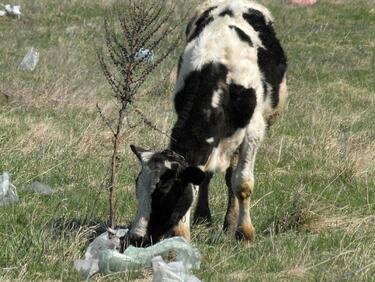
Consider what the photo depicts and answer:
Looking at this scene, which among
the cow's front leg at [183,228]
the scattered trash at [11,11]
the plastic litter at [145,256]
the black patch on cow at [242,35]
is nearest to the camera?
the plastic litter at [145,256]

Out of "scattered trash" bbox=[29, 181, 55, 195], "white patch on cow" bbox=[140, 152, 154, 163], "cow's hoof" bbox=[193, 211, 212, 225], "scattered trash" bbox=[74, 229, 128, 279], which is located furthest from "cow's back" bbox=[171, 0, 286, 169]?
"scattered trash" bbox=[29, 181, 55, 195]

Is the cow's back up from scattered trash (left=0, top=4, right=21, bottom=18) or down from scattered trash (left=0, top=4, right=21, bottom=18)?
up

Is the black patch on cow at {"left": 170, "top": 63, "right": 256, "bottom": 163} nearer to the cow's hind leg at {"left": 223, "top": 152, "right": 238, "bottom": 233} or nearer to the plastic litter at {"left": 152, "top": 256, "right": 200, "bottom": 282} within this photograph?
the cow's hind leg at {"left": 223, "top": 152, "right": 238, "bottom": 233}

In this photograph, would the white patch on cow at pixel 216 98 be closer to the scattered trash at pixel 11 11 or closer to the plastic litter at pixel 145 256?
the plastic litter at pixel 145 256

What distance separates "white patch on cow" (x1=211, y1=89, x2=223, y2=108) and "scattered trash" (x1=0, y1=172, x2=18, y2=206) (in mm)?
2081

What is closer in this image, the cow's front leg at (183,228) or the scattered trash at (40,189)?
the cow's front leg at (183,228)

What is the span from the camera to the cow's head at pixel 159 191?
661 centimetres

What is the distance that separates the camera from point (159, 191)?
21.9ft

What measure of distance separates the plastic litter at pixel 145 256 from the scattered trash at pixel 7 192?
1951mm

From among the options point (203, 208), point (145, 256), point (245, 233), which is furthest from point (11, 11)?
point (145, 256)

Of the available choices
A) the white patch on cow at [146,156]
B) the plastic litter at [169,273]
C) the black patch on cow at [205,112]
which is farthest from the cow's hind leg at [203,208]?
the plastic litter at [169,273]

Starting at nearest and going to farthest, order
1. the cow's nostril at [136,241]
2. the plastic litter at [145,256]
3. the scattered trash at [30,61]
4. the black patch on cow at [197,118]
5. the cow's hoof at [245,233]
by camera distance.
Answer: the plastic litter at [145,256] < the cow's nostril at [136,241] < the black patch on cow at [197,118] < the cow's hoof at [245,233] < the scattered trash at [30,61]

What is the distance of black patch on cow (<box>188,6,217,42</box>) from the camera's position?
8.73m

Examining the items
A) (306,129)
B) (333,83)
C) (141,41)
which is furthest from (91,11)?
(141,41)
